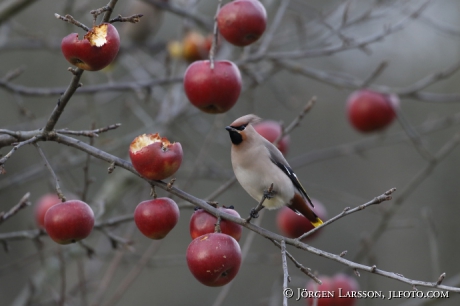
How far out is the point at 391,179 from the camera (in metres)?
10.6

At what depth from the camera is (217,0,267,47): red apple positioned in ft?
6.88

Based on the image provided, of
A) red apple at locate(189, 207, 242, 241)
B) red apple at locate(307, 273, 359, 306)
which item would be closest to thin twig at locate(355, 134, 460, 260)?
red apple at locate(307, 273, 359, 306)

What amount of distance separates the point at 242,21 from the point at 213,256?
893mm

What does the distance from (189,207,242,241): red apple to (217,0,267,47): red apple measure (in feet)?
2.20

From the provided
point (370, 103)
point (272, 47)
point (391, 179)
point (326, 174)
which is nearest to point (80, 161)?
point (272, 47)

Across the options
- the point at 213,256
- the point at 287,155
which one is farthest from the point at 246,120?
the point at 287,155

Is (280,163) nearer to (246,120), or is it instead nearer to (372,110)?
(246,120)

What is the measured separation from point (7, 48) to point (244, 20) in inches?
75.7

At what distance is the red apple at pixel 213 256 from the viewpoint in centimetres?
169

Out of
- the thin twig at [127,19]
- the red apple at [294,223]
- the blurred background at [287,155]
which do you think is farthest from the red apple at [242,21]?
the red apple at [294,223]

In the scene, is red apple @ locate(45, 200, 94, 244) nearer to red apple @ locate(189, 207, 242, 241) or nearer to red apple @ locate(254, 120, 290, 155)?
red apple @ locate(189, 207, 242, 241)

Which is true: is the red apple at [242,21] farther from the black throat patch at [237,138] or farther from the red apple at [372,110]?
the red apple at [372,110]

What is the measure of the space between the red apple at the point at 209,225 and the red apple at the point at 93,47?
1.94ft

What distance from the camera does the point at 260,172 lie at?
96.1 inches
